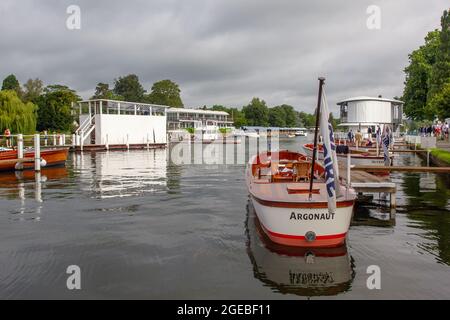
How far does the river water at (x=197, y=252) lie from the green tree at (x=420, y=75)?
4999 cm

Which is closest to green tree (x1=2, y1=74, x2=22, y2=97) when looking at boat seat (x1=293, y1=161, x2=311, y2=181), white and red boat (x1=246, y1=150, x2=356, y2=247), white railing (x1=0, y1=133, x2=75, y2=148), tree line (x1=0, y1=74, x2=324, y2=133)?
tree line (x1=0, y1=74, x2=324, y2=133)

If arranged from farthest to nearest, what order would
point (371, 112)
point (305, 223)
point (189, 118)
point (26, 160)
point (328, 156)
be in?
point (189, 118) → point (371, 112) → point (26, 160) → point (305, 223) → point (328, 156)

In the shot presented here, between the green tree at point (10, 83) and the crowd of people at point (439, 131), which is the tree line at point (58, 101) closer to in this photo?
the green tree at point (10, 83)

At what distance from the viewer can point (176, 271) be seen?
363 inches

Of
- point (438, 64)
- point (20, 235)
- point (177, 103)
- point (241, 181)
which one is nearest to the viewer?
point (20, 235)

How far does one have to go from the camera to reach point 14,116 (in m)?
50.6

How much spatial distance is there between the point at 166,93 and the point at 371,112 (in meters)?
102

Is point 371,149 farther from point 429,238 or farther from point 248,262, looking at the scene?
point 248,262

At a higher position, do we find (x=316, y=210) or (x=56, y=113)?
(x=56, y=113)

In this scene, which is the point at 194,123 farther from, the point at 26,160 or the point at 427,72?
the point at 26,160

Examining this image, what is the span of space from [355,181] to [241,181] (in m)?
10.1

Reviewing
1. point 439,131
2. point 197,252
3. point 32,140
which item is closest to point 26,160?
point 32,140
